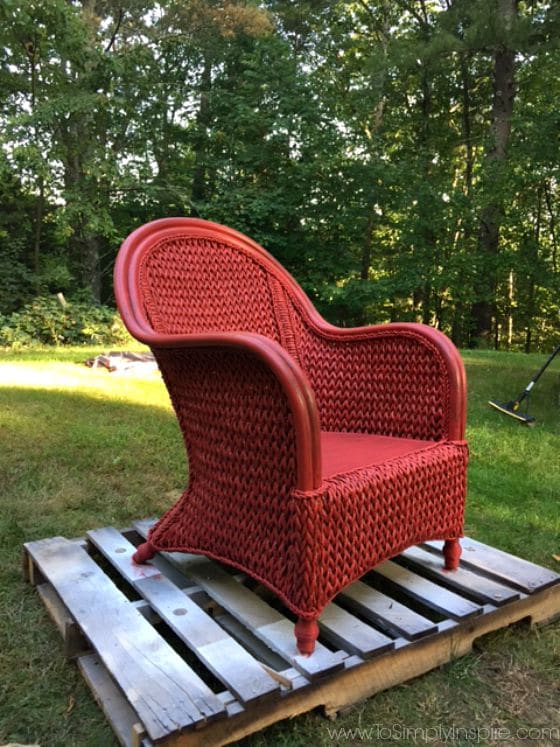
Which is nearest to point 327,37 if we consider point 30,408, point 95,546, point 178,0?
point 178,0

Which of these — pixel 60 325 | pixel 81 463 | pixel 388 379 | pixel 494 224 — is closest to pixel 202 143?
pixel 60 325

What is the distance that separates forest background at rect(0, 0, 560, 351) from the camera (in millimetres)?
8742

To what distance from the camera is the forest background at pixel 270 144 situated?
28.7 feet

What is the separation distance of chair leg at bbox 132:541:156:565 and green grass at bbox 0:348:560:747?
29cm

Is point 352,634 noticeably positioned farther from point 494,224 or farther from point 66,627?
point 494,224

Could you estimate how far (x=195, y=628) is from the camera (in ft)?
4.73

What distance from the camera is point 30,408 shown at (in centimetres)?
396

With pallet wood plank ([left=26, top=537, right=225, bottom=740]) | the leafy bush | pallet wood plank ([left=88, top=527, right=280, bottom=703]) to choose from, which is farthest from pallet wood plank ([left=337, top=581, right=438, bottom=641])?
the leafy bush

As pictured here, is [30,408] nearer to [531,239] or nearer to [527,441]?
[527,441]

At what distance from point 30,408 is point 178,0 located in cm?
976

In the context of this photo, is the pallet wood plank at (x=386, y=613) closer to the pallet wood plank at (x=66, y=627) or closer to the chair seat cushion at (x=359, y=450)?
the chair seat cushion at (x=359, y=450)

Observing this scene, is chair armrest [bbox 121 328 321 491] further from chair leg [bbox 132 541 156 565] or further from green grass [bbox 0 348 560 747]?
chair leg [bbox 132 541 156 565]

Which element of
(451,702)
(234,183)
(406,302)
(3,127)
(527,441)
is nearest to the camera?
(451,702)

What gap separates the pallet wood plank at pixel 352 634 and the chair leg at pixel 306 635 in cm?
10
